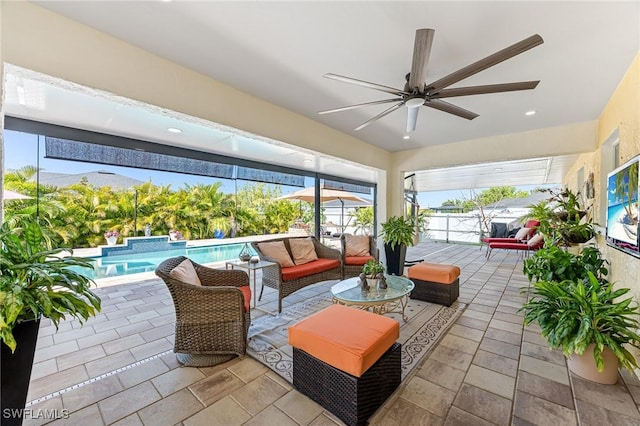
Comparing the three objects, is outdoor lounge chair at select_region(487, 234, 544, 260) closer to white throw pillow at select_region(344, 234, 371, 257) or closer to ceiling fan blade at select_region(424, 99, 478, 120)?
white throw pillow at select_region(344, 234, 371, 257)

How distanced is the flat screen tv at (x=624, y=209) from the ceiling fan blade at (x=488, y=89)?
3.42ft

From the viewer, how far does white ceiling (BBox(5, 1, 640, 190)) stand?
1848 mm

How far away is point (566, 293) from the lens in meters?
2.14

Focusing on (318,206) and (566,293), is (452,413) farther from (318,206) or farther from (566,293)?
(318,206)

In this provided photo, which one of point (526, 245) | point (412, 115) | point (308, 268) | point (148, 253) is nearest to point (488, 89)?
point (412, 115)

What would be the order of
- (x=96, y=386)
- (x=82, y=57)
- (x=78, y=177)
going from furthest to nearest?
(x=78, y=177), (x=82, y=57), (x=96, y=386)

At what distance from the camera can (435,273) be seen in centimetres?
359

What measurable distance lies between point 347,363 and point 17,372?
1.83 meters

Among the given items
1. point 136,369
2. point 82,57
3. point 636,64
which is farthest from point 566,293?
point 82,57

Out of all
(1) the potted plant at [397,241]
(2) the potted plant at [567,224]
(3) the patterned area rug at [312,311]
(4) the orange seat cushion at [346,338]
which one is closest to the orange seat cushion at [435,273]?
(3) the patterned area rug at [312,311]

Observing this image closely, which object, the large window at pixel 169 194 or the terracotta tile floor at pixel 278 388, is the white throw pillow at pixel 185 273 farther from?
the large window at pixel 169 194

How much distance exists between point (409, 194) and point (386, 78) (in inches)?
323

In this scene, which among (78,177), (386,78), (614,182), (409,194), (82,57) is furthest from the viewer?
(409,194)

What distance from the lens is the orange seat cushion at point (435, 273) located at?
11.6 ft
